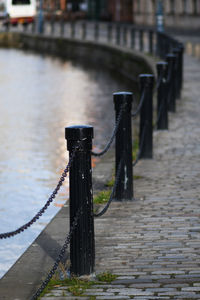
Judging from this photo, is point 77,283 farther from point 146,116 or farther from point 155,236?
point 146,116

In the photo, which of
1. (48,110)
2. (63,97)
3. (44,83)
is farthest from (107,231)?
(44,83)

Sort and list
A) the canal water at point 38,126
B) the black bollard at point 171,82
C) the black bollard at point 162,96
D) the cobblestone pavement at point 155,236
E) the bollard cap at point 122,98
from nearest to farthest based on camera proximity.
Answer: the cobblestone pavement at point 155,236, the bollard cap at point 122,98, the canal water at point 38,126, the black bollard at point 162,96, the black bollard at point 171,82

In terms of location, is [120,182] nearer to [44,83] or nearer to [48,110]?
[48,110]

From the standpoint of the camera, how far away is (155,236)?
6859 mm

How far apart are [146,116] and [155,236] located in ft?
11.9

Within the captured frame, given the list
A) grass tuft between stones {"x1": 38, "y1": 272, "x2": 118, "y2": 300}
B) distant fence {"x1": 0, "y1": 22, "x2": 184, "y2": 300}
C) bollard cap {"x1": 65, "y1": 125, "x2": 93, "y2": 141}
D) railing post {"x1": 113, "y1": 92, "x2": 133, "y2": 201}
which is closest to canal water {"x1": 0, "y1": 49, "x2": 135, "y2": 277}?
railing post {"x1": 113, "y1": 92, "x2": 133, "y2": 201}

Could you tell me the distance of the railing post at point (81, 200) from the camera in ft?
18.9

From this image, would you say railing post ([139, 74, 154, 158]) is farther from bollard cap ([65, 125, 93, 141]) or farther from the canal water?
bollard cap ([65, 125, 93, 141])

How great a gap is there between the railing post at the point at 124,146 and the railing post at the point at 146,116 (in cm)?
204

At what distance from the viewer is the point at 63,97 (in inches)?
900

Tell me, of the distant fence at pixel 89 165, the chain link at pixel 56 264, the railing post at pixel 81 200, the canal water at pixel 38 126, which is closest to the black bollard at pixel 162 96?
the distant fence at pixel 89 165

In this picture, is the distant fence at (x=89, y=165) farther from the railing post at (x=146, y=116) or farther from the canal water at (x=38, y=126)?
the canal water at (x=38, y=126)

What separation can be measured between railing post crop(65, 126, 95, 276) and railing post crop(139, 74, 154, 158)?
14.2 ft

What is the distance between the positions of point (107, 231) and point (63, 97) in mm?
15903
